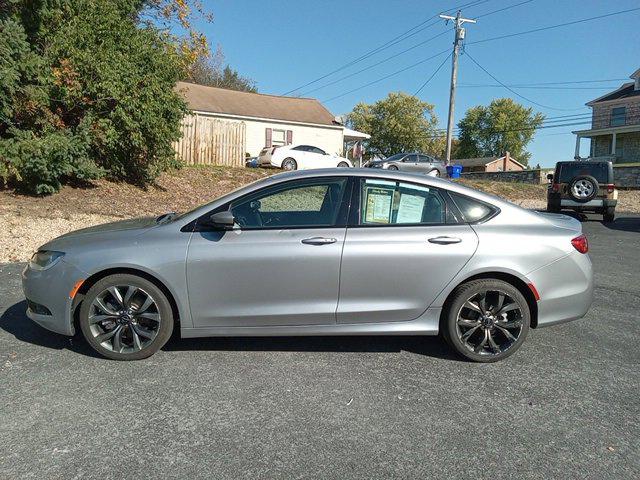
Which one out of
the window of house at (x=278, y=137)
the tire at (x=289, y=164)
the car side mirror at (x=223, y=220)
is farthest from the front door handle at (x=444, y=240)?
the window of house at (x=278, y=137)

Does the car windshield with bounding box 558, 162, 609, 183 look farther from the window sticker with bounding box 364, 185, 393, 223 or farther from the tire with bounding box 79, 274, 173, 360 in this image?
Result: the tire with bounding box 79, 274, 173, 360

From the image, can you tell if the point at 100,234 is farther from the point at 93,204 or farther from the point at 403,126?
the point at 403,126

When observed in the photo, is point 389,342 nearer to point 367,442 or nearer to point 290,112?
point 367,442

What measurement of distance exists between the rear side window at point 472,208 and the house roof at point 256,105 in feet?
83.5

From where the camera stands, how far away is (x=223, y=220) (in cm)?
381

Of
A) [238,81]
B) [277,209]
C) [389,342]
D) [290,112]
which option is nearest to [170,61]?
[277,209]

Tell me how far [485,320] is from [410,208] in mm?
1091

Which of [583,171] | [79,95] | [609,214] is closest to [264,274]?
[79,95]

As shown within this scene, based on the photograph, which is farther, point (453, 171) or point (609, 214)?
point (453, 171)

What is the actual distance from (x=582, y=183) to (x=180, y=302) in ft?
44.3

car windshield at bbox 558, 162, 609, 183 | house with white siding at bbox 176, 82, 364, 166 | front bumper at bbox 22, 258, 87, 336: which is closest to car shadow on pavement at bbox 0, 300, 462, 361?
front bumper at bbox 22, 258, 87, 336

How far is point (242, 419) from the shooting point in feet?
10.3

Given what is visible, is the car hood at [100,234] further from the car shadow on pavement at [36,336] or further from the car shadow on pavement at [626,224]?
the car shadow on pavement at [626,224]

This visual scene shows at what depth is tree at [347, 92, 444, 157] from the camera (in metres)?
63.9
